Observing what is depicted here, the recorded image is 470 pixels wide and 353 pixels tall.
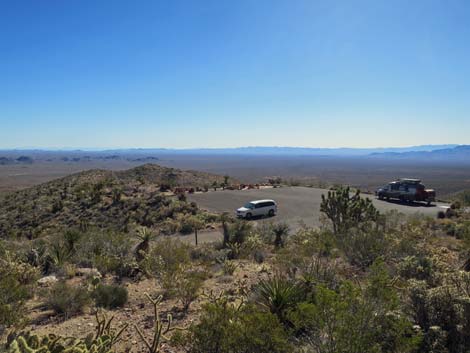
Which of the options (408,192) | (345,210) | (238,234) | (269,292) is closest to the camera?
(269,292)

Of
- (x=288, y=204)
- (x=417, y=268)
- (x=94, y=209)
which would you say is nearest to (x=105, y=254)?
(x=417, y=268)

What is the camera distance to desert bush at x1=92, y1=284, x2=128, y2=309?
7.70 m

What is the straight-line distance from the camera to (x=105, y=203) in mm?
32000

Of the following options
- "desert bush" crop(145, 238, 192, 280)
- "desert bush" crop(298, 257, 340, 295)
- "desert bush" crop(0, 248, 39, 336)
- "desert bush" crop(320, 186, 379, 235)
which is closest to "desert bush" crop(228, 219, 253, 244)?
"desert bush" crop(320, 186, 379, 235)

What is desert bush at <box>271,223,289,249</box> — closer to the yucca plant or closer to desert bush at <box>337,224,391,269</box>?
desert bush at <box>337,224,391,269</box>

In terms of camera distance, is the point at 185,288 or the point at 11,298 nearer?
the point at 11,298

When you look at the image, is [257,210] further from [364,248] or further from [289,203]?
[364,248]

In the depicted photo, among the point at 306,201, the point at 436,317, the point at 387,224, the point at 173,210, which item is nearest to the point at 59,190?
the point at 173,210

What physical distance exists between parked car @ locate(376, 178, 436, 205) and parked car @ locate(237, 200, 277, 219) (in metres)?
11.5

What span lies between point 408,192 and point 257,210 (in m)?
13.6

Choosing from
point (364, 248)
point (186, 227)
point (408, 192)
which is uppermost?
point (364, 248)

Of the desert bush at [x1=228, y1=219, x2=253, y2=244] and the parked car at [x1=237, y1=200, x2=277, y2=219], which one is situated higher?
the desert bush at [x1=228, y1=219, x2=253, y2=244]

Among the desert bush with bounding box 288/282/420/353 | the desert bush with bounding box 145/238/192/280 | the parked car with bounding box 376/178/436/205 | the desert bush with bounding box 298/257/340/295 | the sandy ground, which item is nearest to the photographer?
the desert bush with bounding box 288/282/420/353

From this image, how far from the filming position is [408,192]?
30.2 meters
